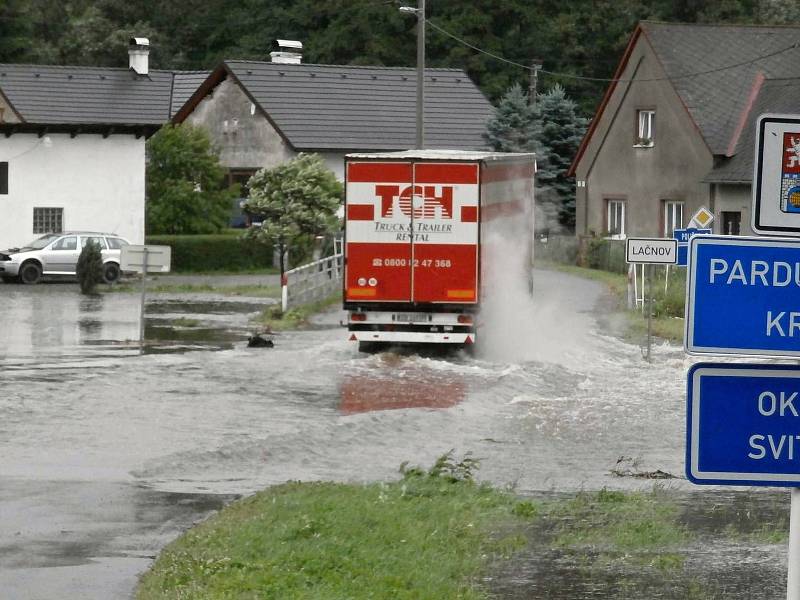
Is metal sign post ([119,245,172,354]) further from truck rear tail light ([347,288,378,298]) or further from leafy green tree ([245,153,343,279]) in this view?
leafy green tree ([245,153,343,279])

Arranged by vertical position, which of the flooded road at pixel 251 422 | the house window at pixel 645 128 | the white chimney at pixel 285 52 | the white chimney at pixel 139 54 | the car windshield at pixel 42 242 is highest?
the white chimney at pixel 285 52

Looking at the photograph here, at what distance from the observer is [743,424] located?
4.87 meters

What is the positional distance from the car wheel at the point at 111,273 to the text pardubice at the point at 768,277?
136 ft

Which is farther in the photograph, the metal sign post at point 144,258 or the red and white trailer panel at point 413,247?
the metal sign post at point 144,258

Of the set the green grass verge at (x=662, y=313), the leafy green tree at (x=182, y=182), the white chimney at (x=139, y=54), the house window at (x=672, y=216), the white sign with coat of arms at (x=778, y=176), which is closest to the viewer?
the white sign with coat of arms at (x=778, y=176)

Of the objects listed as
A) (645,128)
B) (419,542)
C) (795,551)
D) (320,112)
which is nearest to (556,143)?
(320,112)

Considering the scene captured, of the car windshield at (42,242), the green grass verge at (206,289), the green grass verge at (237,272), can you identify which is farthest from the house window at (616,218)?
the car windshield at (42,242)

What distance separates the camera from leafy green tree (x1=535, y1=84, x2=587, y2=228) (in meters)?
60.8

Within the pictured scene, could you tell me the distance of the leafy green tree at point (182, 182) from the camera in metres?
52.0

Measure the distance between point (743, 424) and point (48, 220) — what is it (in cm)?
4719

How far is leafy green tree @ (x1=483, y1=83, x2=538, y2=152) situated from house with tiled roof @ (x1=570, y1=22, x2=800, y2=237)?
203 inches

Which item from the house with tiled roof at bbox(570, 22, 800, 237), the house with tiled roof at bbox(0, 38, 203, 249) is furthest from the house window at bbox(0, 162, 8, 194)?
the house with tiled roof at bbox(570, 22, 800, 237)

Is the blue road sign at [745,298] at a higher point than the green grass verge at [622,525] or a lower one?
higher

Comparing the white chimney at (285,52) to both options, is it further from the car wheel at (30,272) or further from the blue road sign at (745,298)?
the blue road sign at (745,298)
